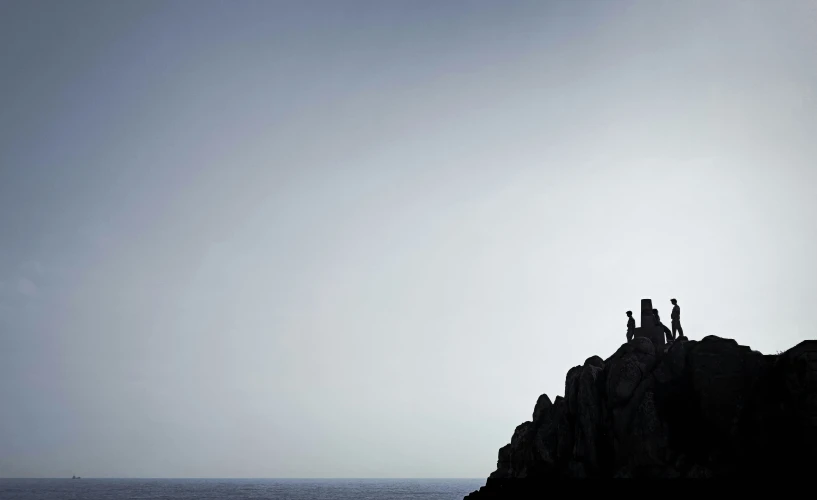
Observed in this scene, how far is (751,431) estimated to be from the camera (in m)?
35.2

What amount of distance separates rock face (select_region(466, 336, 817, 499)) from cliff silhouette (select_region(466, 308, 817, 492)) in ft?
0.19

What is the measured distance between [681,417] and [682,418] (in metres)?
0.08

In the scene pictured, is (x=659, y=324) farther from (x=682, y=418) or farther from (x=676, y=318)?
(x=682, y=418)

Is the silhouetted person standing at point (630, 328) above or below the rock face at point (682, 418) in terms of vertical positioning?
above

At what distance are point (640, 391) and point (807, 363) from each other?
9822mm

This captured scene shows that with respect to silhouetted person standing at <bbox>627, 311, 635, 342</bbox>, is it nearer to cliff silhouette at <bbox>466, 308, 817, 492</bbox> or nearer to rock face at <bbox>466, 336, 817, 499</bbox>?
cliff silhouette at <bbox>466, 308, 817, 492</bbox>

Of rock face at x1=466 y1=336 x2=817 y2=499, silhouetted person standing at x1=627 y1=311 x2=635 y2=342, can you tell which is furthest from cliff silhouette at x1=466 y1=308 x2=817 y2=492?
silhouetted person standing at x1=627 y1=311 x2=635 y2=342

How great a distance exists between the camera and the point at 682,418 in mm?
38219

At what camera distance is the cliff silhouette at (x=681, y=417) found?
33.9 meters

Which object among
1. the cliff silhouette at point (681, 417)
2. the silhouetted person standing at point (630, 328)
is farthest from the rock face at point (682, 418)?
the silhouetted person standing at point (630, 328)

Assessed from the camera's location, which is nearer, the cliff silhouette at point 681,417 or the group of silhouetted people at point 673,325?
the cliff silhouette at point 681,417

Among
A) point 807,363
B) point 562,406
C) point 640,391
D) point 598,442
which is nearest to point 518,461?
point 562,406

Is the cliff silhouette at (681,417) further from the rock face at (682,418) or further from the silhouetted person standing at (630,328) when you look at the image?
the silhouetted person standing at (630,328)

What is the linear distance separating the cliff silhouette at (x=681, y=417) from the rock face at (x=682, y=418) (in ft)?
0.19
